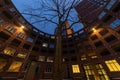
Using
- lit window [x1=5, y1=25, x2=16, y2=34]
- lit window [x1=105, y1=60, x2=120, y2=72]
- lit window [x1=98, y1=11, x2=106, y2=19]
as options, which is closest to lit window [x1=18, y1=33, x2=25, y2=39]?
lit window [x1=5, y1=25, x2=16, y2=34]

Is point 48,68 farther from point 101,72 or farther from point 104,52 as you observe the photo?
point 104,52

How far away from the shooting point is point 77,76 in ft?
78.6

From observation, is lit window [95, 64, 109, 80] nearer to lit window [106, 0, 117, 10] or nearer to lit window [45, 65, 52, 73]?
lit window [45, 65, 52, 73]

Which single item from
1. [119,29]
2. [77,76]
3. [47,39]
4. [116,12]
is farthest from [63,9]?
[47,39]

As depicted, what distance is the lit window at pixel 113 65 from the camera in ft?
62.1

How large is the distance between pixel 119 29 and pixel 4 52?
2625 cm

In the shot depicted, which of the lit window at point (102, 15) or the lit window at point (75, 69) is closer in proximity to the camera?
the lit window at point (102, 15)

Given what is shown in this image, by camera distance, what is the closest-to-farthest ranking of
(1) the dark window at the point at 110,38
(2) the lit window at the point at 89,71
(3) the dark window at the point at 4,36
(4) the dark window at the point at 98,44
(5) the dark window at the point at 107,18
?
(3) the dark window at the point at 4,36
(1) the dark window at the point at 110,38
(5) the dark window at the point at 107,18
(2) the lit window at the point at 89,71
(4) the dark window at the point at 98,44

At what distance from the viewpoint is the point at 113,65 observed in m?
19.6

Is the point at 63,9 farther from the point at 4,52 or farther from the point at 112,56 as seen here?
the point at 4,52

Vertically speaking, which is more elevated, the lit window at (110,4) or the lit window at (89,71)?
the lit window at (110,4)

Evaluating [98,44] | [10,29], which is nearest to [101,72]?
[98,44]

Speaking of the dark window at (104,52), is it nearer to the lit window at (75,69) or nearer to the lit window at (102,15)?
the lit window at (75,69)

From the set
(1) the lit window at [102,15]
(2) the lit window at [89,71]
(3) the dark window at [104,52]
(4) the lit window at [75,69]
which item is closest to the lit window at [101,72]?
(2) the lit window at [89,71]
